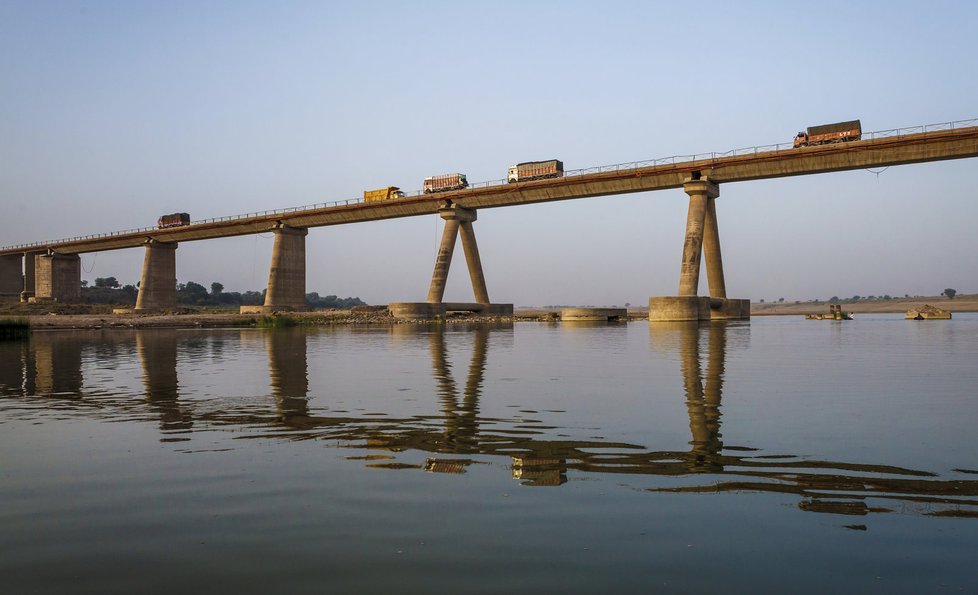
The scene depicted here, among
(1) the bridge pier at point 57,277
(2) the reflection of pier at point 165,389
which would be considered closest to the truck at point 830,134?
(2) the reflection of pier at point 165,389

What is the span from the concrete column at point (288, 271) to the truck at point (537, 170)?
36958 millimetres

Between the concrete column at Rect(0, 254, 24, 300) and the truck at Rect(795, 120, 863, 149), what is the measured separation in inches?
5555

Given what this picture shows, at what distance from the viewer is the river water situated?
525cm

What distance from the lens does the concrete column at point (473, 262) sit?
8650cm

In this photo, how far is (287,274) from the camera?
9781 centimetres

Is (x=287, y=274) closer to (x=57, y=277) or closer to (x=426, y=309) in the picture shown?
(x=426, y=309)

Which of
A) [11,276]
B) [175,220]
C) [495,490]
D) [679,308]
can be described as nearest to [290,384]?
A: [495,490]

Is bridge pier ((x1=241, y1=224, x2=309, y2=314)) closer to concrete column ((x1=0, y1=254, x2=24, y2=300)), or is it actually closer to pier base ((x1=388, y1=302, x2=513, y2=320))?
pier base ((x1=388, y1=302, x2=513, y2=320))

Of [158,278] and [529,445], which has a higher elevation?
[158,278]

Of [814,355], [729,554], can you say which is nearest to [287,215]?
[814,355]

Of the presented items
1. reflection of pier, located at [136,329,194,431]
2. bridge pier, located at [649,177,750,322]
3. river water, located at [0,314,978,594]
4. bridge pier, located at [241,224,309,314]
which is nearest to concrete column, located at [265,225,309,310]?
bridge pier, located at [241,224,309,314]

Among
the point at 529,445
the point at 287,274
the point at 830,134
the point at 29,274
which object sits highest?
the point at 830,134

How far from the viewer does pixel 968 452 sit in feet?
30.5

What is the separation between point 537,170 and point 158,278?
231ft
